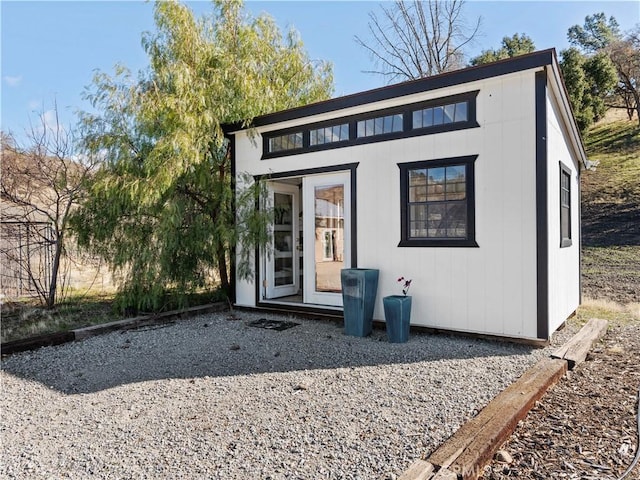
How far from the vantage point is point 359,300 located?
5.38 meters

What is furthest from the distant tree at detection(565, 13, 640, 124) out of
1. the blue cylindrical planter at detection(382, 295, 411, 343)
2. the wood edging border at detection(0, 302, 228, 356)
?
the wood edging border at detection(0, 302, 228, 356)

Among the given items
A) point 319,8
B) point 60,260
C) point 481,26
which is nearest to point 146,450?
point 60,260

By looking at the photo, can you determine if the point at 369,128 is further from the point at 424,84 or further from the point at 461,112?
the point at 461,112

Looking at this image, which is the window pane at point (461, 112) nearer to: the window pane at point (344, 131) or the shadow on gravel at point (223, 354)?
the window pane at point (344, 131)

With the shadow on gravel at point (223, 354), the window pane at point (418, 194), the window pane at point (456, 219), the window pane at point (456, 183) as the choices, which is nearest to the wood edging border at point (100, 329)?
the shadow on gravel at point (223, 354)

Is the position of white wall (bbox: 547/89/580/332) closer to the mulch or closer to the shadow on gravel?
the shadow on gravel

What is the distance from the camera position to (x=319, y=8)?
29.9ft

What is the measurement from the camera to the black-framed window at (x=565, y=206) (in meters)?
5.83

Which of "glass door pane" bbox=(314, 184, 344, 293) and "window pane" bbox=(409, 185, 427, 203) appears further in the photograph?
"glass door pane" bbox=(314, 184, 344, 293)

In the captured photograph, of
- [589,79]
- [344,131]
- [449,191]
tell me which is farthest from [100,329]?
[589,79]

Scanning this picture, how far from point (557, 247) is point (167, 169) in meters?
5.21

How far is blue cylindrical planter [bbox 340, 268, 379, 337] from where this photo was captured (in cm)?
539

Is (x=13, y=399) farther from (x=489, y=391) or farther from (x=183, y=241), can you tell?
(x=489, y=391)

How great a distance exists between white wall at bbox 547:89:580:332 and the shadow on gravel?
0.90 meters
